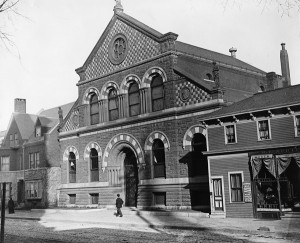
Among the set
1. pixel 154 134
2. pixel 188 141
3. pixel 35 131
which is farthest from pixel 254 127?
pixel 35 131

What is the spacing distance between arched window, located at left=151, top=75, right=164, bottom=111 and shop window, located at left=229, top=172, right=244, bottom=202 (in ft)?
30.3

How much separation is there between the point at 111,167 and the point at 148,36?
10.9 m

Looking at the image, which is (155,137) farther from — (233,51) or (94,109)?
(233,51)

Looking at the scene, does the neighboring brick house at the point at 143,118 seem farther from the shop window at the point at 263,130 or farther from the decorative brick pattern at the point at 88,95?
the shop window at the point at 263,130

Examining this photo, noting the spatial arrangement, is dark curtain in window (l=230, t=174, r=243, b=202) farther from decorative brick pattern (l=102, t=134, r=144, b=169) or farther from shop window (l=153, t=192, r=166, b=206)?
decorative brick pattern (l=102, t=134, r=144, b=169)


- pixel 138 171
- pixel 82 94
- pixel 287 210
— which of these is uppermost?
pixel 82 94

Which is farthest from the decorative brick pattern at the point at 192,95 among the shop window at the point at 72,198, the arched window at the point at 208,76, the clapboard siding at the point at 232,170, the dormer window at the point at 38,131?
the dormer window at the point at 38,131

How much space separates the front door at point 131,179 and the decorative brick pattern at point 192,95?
7164 millimetres

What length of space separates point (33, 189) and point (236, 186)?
85.6 feet

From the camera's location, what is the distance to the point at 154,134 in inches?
1196

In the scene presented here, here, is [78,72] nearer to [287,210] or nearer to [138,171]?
[138,171]

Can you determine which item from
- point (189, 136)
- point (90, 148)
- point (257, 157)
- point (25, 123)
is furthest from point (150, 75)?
point (25, 123)

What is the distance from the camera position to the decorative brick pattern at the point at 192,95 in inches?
1090

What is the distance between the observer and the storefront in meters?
21.4
